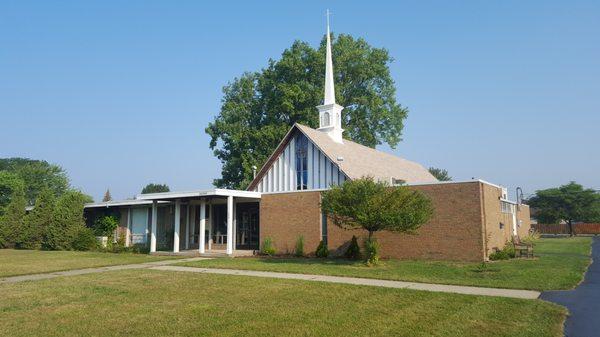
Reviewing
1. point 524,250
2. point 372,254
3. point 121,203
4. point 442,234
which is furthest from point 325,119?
point 372,254

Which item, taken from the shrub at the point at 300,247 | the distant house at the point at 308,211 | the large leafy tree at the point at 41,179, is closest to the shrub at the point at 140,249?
the distant house at the point at 308,211

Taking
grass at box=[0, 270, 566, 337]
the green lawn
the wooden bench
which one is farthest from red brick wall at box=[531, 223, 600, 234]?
grass at box=[0, 270, 566, 337]

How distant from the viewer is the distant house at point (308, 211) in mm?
19000

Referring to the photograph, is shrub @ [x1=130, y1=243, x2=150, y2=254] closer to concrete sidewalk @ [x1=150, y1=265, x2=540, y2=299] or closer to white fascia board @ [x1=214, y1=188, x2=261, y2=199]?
white fascia board @ [x1=214, y1=188, x2=261, y2=199]

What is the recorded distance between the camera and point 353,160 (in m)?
27.7

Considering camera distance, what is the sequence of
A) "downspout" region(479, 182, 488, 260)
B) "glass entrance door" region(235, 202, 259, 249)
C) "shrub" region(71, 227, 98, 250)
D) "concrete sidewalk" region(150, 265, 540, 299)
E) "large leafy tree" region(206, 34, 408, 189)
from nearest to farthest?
"concrete sidewalk" region(150, 265, 540, 299) < "downspout" region(479, 182, 488, 260) < "glass entrance door" region(235, 202, 259, 249) < "shrub" region(71, 227, 98, 250) < "large leafy tree" region(206, 34, 408, 189)

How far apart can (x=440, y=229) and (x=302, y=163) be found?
1028 cm

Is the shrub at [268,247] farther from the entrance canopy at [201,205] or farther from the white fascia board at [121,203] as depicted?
the white fascia board at [121,203]

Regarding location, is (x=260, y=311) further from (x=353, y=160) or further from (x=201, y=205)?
(x=353, y=160)

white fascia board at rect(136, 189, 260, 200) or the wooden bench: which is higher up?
white fascia board at rect(136, 189, 260, 200)

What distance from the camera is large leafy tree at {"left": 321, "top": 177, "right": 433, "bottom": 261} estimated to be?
16.7 meters

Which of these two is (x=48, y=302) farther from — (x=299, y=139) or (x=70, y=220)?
(x=70, y=220)

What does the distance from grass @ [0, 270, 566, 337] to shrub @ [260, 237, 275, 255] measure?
35.5 feet

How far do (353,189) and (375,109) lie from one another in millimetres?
28357
